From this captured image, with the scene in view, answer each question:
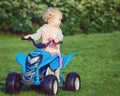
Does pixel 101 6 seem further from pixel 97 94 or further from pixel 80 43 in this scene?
pixel 97 94

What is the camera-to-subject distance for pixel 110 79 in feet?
29.0

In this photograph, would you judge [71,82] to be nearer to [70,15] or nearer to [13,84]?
[13,84]

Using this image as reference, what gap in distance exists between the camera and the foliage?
19.6 metres

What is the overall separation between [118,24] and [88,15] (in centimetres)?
118

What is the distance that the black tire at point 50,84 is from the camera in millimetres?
7250

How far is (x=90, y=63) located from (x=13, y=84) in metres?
3.77

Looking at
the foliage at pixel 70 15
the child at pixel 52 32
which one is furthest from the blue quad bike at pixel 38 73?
the foliage at pixel 70 15

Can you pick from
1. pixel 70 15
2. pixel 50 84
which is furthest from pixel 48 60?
pixel 70 15

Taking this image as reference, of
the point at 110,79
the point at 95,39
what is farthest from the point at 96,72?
the point at 95,39

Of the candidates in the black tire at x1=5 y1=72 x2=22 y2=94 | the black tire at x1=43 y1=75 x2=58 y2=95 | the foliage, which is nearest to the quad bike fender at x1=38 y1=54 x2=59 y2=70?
the black tire at x1=43 y1=75 x2=58 y2=95

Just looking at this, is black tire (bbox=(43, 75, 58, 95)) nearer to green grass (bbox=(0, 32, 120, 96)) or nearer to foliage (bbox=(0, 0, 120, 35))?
green grass (bbox=(0, 32, 120, 96))

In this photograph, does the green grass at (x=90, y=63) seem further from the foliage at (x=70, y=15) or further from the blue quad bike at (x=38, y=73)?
the foliage at (x=70, y=15)

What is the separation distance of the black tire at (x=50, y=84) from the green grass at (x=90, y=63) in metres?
0.24

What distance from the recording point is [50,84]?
725cm
